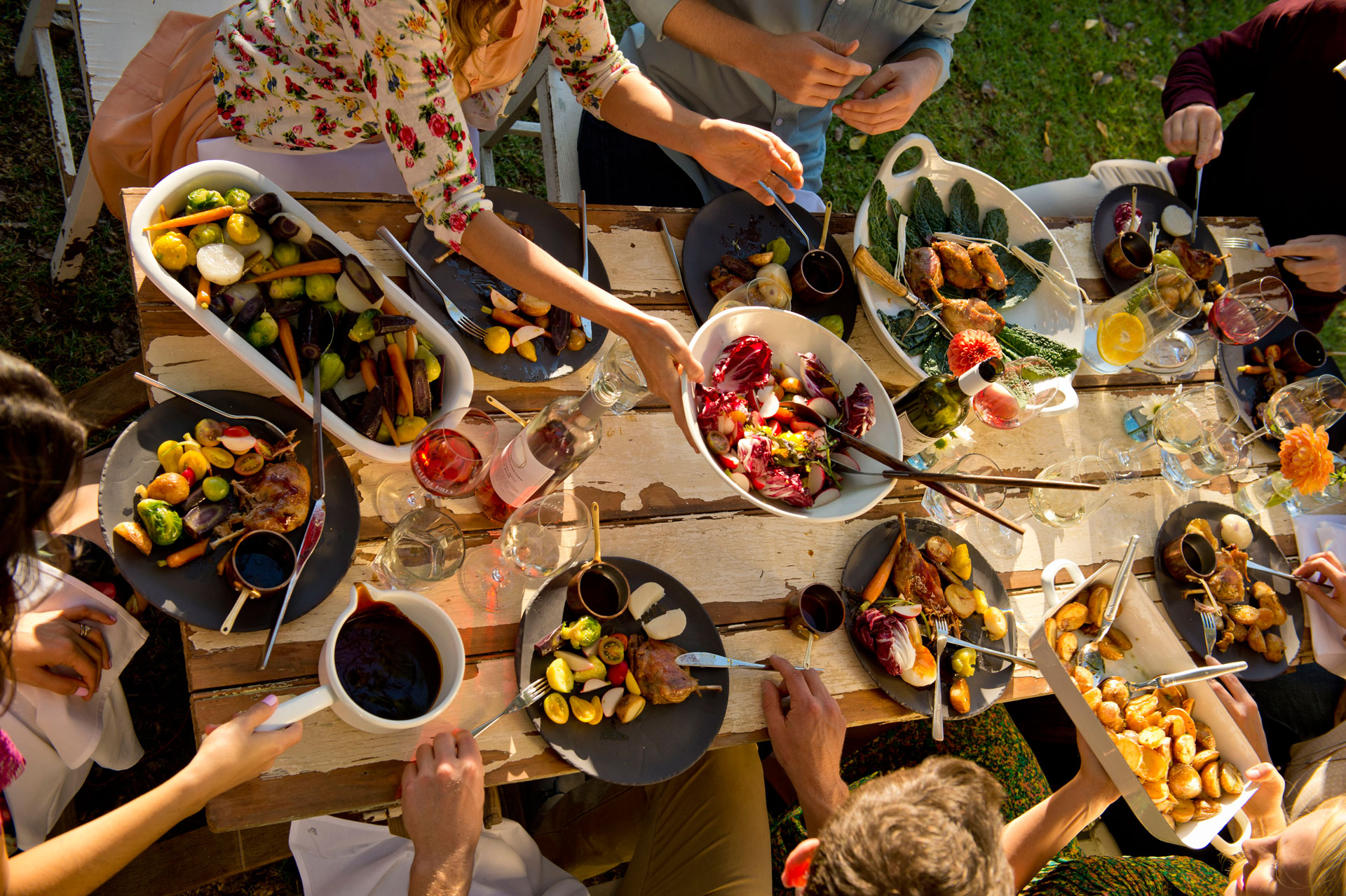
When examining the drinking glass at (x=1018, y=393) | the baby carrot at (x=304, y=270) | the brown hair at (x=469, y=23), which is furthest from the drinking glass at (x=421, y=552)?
the drinking glass at (x=1018, y=393)

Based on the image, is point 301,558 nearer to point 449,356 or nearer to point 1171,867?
point 449,356

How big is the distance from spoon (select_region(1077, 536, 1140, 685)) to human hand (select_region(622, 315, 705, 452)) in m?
1.21

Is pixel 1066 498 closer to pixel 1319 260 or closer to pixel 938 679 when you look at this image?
pixel 938 679

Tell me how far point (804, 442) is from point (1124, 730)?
1165mm

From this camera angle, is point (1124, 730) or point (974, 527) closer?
point (1124, 730)

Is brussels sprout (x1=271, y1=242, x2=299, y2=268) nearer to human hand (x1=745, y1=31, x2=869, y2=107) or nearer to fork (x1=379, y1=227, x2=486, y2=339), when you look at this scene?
fork (x1=379, y1=227, x2=486, y2=339)

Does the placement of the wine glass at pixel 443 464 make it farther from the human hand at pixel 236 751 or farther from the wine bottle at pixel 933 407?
the wine bottle at pixel 933 407

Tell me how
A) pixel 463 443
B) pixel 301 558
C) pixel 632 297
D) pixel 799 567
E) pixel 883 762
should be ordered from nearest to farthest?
pixel 301 558 < pixel 463 443 < pixel 799 567 < pixel 632 297 < pixel 883 762

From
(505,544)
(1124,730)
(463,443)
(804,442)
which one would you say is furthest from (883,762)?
(463,443)

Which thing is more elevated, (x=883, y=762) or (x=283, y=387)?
(x=283, y=387)

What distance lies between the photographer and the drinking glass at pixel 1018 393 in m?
2.18

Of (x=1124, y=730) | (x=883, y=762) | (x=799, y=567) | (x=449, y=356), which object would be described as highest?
(x=449, y=356)

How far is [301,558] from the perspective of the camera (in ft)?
5.14

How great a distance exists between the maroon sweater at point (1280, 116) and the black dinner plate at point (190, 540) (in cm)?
341
